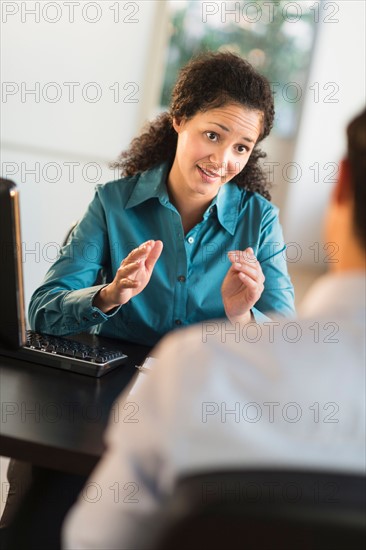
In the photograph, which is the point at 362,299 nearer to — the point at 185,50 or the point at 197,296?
the point at 197,296

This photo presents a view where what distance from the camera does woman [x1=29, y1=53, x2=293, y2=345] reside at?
1943 mm

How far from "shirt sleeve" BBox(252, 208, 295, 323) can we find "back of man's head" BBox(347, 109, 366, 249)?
1.07 metres

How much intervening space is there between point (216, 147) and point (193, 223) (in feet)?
0.71

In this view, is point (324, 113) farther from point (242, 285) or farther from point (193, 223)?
point (242, 285)

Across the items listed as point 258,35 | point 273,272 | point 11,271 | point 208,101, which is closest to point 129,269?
point 11,271

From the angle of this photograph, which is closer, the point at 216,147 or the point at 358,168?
the point at 358,168

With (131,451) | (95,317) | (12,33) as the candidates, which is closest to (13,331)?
(95,317)

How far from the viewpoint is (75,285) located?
191 centimetres

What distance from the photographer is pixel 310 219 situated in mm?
6703

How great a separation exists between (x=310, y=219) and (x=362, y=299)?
601 centimetres

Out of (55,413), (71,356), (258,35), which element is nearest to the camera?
(55,413)

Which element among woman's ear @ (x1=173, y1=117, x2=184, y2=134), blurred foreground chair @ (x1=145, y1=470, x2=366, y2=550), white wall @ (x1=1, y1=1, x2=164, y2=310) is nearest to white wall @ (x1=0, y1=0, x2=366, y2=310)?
white wall @ (x1=1, y1=1, x2=164, y2=310)

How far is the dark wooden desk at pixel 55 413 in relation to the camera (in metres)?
1.09

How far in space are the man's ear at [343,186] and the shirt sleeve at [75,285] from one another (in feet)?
3.17
